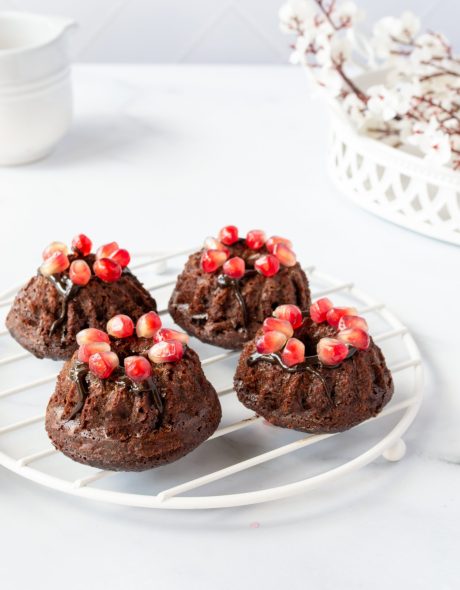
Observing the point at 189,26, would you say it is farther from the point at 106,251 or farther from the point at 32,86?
the point at 106,251

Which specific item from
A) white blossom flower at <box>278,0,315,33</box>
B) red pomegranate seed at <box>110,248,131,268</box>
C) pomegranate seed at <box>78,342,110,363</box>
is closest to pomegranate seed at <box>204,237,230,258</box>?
red pomegranate seed at <box>110,248,131,268</box>

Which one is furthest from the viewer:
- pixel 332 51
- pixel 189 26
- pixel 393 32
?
pixel 189 26

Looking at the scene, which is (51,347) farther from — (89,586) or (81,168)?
(81,168)

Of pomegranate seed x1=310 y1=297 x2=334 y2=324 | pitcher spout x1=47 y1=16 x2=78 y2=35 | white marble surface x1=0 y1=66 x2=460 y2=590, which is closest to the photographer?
white marble surface x1=0 y1=66 x2=460 y2=590

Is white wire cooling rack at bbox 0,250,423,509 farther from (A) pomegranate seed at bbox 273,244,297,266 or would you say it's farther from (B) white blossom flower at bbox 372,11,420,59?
(B) white blossom flower at bbox 372,11,420,59

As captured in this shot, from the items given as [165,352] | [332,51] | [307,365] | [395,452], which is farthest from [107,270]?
[332,51]

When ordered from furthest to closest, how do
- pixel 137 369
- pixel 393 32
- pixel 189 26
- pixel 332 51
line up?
pixel 189 26, pixel 393 32, pixel 332 51, pixel 137 369
